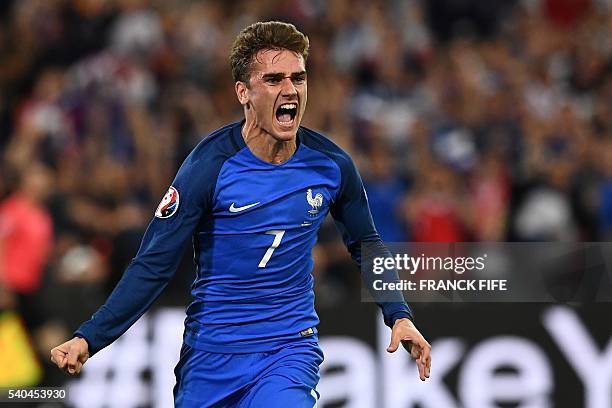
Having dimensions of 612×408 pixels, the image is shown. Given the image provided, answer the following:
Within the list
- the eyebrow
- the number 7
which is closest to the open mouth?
the eyebrow

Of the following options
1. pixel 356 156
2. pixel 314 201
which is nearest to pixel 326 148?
pixel 314 201

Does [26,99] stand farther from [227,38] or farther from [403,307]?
[403,307]

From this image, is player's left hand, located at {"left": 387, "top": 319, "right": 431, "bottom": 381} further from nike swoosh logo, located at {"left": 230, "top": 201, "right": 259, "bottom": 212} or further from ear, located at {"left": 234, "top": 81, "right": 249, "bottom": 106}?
ear, located at {"left": 234, "top": 81, "right": 249, "bottom": 106}

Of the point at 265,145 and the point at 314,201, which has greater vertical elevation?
the point at 265,145

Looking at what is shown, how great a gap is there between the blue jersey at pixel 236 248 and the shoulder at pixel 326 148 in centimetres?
4

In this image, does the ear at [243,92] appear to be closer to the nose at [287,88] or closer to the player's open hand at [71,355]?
the nose at [287,88]

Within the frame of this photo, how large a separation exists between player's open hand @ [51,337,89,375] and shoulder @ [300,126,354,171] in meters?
1.28

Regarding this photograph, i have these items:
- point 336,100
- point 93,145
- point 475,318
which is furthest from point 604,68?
point 475,318

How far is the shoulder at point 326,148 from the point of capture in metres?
5.31

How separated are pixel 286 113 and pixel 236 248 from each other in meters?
0.59

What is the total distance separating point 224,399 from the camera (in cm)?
505

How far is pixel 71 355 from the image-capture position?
4777 mm

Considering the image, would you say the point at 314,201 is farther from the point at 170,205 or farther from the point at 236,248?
the point at 170,205

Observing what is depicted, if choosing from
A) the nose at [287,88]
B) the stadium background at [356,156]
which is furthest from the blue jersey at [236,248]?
the stadium background at [356,156]
